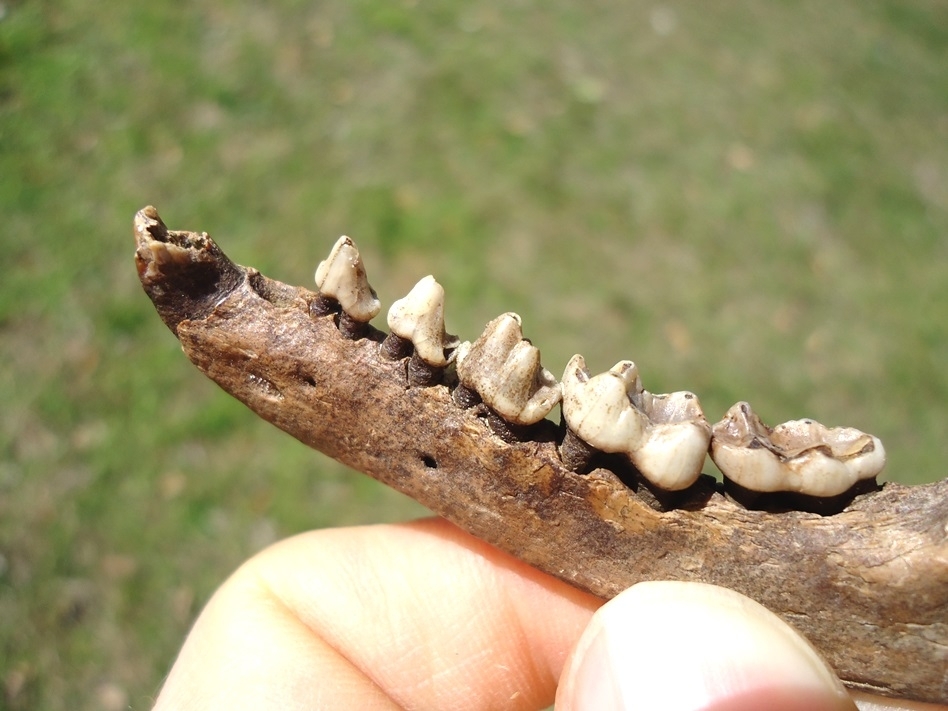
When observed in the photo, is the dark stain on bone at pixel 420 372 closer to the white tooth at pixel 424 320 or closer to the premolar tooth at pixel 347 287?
the white tooth at pixel 424 320

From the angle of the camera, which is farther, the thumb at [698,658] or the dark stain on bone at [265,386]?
the dark stain on bone at [265,386]

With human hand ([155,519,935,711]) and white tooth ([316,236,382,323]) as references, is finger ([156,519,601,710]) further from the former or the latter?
white tooth ([316,236,382,323])

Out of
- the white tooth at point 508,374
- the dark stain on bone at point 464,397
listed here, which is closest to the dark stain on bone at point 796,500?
the white tooth at point 508,374

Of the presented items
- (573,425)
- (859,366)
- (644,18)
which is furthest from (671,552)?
(644,18)

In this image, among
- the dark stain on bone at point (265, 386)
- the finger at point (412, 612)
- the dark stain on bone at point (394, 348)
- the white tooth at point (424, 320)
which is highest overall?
the white tooth at point (424, 320)

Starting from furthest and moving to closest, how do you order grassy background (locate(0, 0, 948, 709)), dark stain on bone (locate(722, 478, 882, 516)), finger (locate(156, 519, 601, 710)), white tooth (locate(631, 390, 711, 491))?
1. grassy background (locate(0, 0, 948, 709))
2. finger (locate(156, 519, 601, 710))
3. dark stain on bone (locate(722, 478, 882, 516))
4. white tooth (locate(631, 390, 711, 491))

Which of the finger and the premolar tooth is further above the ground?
the premolar tooth

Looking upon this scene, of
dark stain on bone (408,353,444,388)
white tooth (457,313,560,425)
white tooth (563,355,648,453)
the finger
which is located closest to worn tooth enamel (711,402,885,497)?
white tooth (563,355,648,453)
